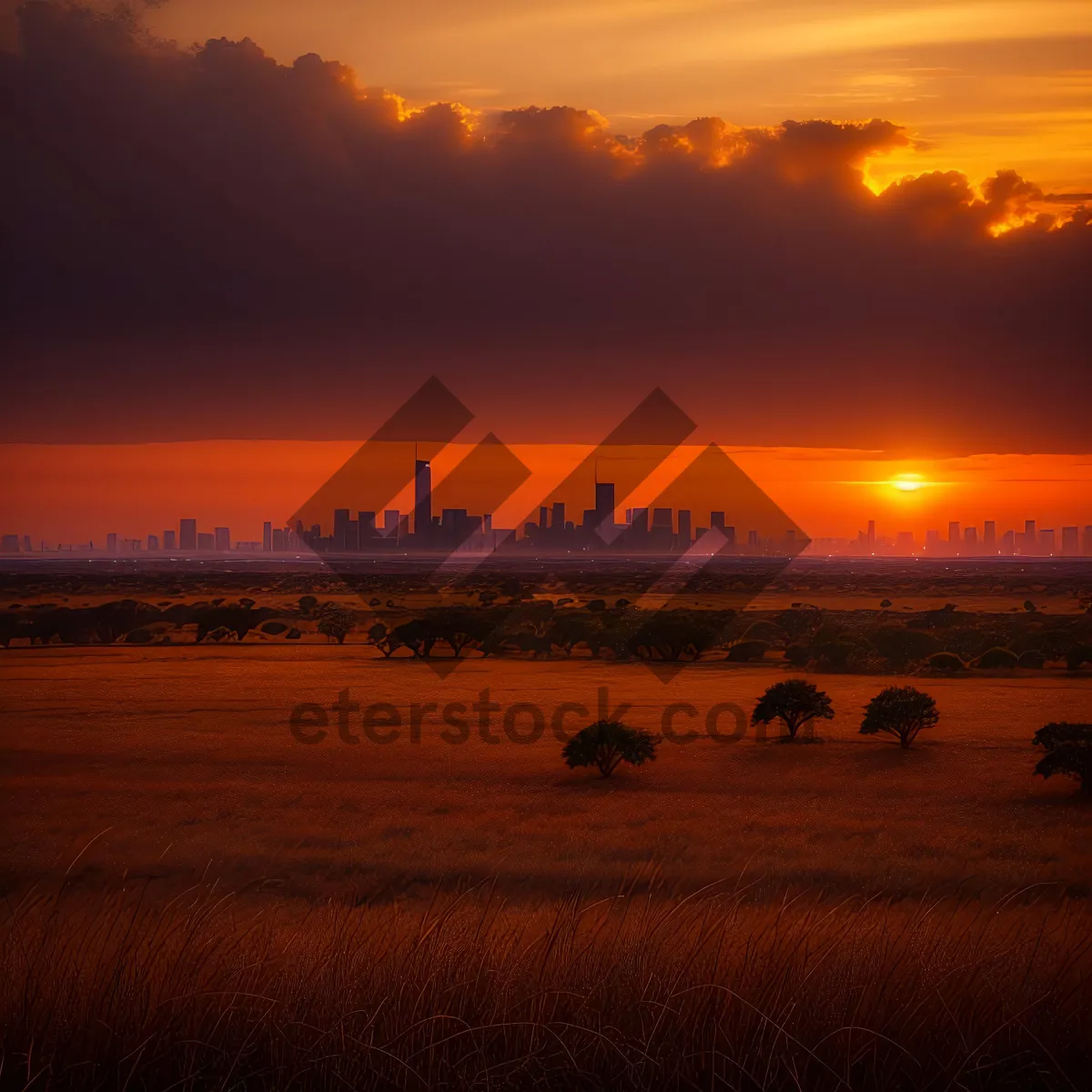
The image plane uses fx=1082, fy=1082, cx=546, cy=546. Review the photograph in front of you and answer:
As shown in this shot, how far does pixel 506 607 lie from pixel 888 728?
1714 inches

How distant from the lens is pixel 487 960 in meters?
6.37

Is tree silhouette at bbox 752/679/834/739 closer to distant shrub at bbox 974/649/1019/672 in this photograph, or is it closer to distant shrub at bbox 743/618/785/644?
distant shrub at bbox 974/649/1019/672

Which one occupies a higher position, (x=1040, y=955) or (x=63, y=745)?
(x=1040, y=955)

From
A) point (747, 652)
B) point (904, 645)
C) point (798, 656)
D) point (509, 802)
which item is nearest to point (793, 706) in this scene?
point (509, 802)

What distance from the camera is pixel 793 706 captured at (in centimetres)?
3078

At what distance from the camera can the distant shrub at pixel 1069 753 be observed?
24.0m

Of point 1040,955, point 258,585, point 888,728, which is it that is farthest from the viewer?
point 258,585

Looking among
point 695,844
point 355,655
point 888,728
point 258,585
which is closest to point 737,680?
point 888,728

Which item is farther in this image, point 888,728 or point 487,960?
point 888,728

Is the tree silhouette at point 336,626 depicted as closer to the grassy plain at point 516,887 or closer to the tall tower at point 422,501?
the grassy plain at point 516,887

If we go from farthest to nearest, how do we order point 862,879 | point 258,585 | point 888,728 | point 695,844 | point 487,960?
point 258,585 < point 888,728 < point 695,844 < point 862,879 < point 487,960

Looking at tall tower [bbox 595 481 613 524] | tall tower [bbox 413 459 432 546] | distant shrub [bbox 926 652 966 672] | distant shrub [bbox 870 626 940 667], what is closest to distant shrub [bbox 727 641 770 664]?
distant shrub [bbox 870 626 940 667]

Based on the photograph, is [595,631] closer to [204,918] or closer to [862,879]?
[862,879]

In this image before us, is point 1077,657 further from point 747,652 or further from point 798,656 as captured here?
point 747,652
